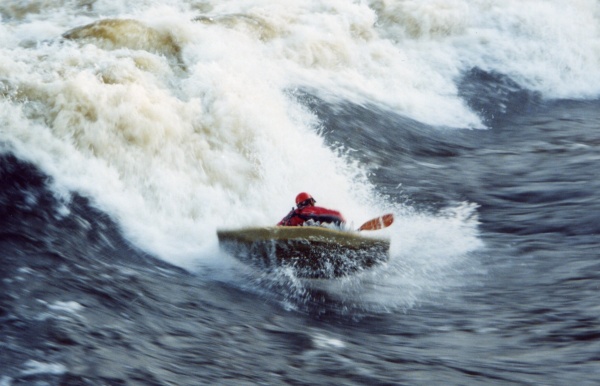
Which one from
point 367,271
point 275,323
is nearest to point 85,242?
point 275,323

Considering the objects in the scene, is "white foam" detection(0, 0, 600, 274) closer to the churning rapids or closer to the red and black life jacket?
the churning rapids

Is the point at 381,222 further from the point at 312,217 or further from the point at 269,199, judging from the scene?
the point at 269,199

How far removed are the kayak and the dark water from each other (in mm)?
285

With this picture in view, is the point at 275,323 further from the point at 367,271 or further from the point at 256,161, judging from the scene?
the point at 256,161

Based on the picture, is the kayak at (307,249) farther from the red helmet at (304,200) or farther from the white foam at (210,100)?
the red helmet at (304,200)

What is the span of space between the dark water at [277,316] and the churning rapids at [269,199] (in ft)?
0.08

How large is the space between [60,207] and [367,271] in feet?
9.55

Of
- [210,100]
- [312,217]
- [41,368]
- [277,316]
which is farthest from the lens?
[210,100]

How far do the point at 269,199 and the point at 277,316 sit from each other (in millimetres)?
2962

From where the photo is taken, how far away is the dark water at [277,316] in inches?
213

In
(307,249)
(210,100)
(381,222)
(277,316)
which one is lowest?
(277,316)

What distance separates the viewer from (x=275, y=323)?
22.0 feet

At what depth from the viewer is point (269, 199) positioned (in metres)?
9.72

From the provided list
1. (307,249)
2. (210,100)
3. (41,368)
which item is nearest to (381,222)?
(307,249)
